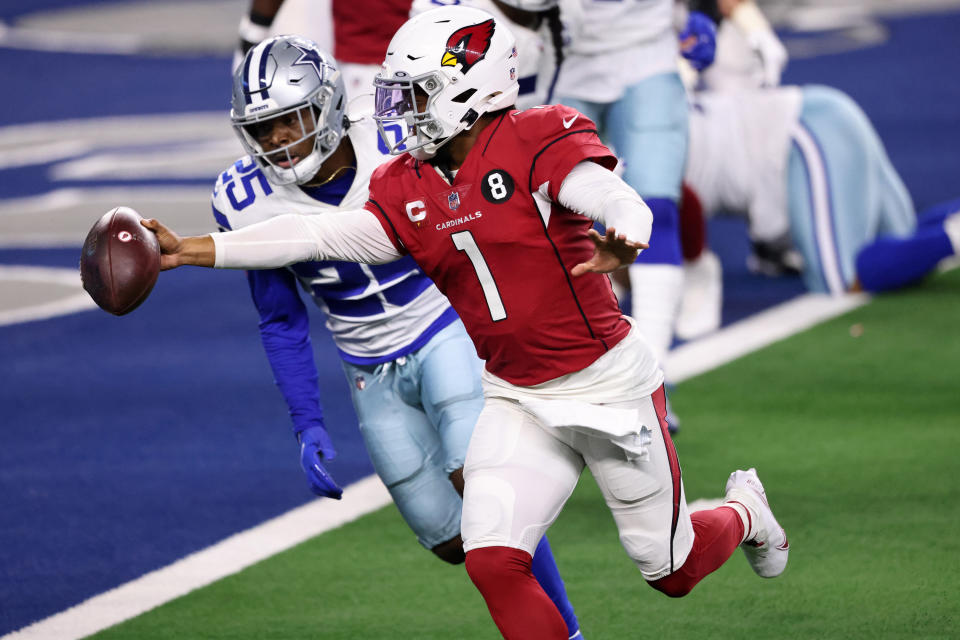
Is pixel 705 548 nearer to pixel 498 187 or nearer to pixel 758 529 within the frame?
pixel 758 529

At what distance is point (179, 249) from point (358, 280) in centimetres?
87

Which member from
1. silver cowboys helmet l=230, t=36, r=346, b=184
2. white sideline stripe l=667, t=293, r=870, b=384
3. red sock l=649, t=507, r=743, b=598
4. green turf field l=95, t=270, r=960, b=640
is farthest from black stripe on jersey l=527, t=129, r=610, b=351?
white sideline stripe l=667, t=293, r=870, b=384

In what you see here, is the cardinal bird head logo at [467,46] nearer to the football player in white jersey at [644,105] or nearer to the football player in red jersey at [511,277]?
the football player in red jersey at [511,277]

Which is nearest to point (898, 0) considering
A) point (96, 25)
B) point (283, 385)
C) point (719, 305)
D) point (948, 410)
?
point (96, 25)

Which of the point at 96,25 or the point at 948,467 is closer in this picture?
the point at 948,467

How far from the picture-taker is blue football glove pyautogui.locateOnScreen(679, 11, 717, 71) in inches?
267

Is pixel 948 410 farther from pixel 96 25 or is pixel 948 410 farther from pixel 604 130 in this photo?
pixel 96 25

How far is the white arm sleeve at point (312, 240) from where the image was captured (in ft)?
12.1

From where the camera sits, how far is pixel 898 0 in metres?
22.8

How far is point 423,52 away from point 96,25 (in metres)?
21.3

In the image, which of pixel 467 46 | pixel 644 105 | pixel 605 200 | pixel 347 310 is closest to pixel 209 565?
pixel 347 310

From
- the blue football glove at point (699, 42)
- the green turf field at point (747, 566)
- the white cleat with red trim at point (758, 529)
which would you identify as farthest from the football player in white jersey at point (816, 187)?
the white cleat with red trim at point (758, 529)

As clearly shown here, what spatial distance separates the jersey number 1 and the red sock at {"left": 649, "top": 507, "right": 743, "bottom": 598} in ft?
2.47

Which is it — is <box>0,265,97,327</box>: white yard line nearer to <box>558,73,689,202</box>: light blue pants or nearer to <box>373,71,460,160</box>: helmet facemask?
<box>558,73,689,202</box>: light blue pants
